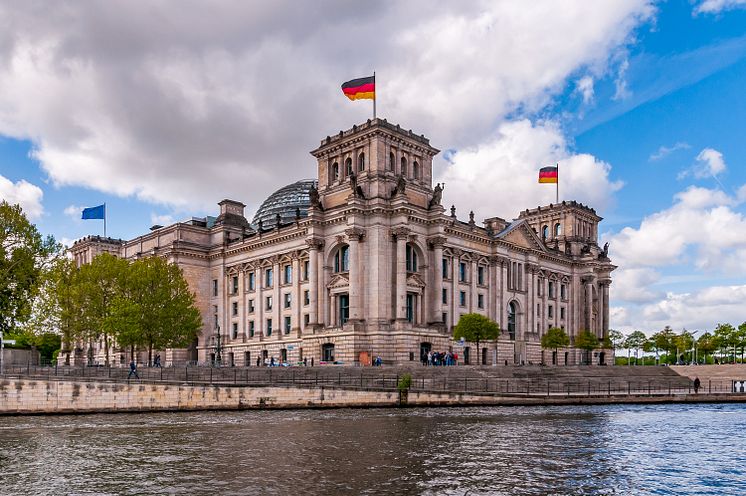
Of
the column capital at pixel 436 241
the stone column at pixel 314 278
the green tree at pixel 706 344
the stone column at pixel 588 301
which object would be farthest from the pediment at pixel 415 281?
the green tree at pixel 706 344

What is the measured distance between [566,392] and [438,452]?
32.2 meters

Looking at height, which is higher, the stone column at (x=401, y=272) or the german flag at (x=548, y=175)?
the german flag at (x=548, y=175)

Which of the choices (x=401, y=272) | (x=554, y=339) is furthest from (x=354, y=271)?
(x=554, y=339)

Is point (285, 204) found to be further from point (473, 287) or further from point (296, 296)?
point (473, 287)

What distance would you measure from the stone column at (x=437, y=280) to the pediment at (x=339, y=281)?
9.89 m

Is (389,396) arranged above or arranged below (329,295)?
below

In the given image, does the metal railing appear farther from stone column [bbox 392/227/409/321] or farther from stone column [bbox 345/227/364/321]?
stone column [bbox 345/227/364/321]

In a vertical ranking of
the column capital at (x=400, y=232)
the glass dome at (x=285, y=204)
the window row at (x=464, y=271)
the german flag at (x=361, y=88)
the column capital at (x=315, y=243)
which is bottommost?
the window row at (x=464, y=271)

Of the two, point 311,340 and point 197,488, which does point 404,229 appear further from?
point 197,488

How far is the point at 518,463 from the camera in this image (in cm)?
2575

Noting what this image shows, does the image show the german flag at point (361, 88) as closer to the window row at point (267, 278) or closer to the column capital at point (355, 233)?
the column capital at point (355, 233)

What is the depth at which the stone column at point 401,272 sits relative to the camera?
78.2 meters

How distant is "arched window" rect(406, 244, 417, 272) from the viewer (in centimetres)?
8247

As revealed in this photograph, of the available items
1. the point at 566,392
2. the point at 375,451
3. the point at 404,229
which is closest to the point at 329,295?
the point at 404,229
